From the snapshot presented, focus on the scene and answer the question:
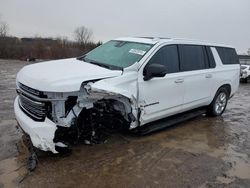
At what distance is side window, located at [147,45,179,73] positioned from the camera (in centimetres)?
545

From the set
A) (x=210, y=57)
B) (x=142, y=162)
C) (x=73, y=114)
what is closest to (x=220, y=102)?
(x=210, y=57)

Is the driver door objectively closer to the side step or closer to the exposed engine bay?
the side step

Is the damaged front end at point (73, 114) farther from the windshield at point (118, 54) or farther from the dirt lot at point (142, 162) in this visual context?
the windshield at point (118, 54)

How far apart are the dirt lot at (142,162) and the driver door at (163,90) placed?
58 centimetres

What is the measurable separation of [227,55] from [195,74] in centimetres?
202

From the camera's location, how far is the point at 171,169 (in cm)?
440

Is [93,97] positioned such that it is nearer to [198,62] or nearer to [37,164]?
[37,164]

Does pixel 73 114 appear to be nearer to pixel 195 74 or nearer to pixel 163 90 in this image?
pixel 163 90

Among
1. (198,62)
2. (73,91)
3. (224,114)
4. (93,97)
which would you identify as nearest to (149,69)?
(93,97)

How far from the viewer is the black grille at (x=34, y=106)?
4143mm

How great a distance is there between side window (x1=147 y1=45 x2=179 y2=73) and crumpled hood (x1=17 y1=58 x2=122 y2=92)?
0.97m

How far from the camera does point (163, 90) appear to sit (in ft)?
17.8

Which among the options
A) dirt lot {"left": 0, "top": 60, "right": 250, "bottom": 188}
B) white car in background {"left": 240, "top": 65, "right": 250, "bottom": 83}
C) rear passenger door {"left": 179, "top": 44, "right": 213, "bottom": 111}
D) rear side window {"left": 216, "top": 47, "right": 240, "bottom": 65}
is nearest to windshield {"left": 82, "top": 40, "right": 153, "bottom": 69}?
rear passenger door {"left": 179, "top": 44, "right": 213, "bottom": 111}

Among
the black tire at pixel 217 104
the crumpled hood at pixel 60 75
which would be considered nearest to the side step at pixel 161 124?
the black tire at pixel 217 104
